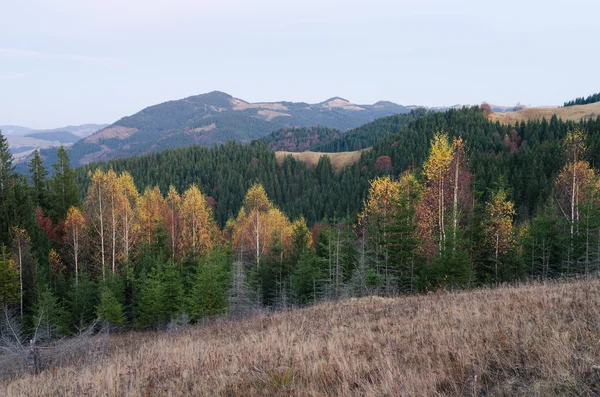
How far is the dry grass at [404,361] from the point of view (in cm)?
387

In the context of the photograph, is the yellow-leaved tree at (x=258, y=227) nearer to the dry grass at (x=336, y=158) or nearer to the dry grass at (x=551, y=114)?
the dry grass at (x=336, y=158)

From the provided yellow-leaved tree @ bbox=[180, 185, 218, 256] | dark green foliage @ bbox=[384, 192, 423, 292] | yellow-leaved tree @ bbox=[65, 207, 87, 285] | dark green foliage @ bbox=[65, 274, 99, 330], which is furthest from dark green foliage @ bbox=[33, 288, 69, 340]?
dark green foliage @ bbox=[384, 192, 423, 292]

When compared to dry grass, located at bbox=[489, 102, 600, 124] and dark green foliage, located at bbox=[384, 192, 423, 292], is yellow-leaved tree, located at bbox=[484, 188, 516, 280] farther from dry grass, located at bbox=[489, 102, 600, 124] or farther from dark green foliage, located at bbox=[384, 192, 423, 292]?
dry grass, located at bbox=[489, 102, 600, 124]

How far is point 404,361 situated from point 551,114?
175m

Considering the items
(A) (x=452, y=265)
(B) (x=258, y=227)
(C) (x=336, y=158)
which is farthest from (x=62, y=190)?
(C) (x=336, y=158)

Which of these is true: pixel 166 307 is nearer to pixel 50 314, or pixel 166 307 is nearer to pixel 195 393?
pixel 50 314

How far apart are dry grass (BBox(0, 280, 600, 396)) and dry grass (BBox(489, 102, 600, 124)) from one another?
522 ft

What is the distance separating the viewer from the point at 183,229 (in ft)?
135

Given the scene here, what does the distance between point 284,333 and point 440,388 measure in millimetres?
5363

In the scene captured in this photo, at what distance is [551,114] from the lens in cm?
14200

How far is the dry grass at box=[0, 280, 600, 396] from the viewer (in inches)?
152

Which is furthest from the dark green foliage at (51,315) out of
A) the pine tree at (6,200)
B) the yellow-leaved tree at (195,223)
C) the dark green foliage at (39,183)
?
the dark green foliage at (39,183)

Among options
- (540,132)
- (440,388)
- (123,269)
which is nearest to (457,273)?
(440,388)

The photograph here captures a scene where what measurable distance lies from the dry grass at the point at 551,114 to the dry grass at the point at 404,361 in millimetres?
159172
